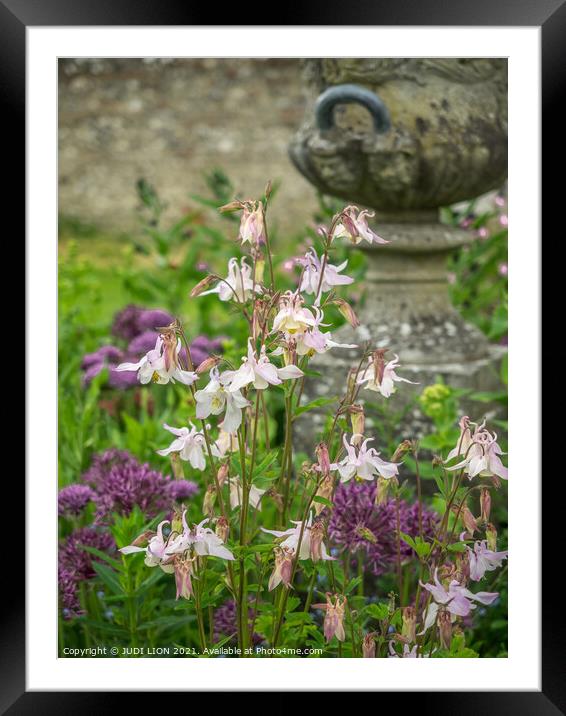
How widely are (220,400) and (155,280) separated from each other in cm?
248

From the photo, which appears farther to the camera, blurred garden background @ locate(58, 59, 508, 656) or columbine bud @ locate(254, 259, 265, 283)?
blurred garden background @ locate(58, 59, 508, 656)

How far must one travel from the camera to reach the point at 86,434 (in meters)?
2.66

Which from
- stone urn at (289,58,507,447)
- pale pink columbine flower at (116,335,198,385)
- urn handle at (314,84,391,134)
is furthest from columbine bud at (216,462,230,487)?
urn handle at (314,84,391,134)

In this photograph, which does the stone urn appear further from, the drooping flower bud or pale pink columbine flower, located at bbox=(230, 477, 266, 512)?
the drooping flower bud

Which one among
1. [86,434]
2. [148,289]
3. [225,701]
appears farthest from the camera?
[148,289]

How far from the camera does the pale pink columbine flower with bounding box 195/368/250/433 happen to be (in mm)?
1431

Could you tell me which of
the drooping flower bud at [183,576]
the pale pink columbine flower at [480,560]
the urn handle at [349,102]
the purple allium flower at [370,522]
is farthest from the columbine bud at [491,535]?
the urn handle at [349,102]

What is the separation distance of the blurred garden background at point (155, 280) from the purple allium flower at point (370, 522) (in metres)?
0.12

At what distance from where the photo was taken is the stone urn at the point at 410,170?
8.66 feet

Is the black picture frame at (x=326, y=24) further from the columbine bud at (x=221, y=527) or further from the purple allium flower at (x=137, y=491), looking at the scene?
the purple allium flower at (x=137, y=491)
